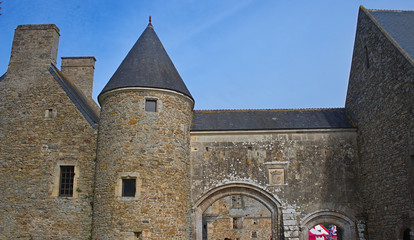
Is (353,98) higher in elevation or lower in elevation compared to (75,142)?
higher

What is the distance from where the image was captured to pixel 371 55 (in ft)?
38.3

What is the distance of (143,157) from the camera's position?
11031 mm

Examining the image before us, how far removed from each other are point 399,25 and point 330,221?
21.2ft

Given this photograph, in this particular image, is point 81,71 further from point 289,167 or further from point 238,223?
point 238,223

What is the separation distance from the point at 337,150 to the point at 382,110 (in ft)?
7.91

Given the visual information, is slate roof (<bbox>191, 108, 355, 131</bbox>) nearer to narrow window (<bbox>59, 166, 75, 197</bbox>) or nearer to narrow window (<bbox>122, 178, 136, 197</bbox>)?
narrow window (<bbox>122, 178, 136, 197</bbox>)

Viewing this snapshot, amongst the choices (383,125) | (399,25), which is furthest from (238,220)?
(399,25)

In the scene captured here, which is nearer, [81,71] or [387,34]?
[387,34]

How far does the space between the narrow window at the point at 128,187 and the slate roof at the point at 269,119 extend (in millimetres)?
2894

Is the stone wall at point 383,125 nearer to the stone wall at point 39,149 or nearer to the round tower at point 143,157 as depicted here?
the round tower at point 143,157

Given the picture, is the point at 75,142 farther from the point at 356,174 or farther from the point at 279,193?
the point at 356,174

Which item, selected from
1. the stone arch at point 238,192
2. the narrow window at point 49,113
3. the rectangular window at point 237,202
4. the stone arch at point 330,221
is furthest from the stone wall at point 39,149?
the rectangular window at point 237,202

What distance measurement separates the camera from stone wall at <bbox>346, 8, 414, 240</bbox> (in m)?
9.47

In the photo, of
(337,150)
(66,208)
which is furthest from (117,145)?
(337,150)
